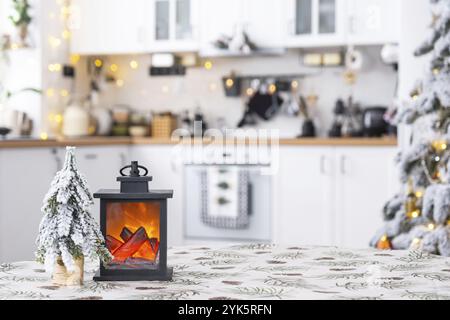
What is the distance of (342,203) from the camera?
17.2 ft

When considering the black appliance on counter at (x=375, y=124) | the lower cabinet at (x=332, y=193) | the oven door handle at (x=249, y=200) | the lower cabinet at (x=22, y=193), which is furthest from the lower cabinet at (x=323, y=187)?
the lower cabinet at (x=22, y=193)

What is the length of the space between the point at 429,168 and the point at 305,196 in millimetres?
1396

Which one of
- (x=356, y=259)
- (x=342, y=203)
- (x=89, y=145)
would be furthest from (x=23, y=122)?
(x=356, y=259)

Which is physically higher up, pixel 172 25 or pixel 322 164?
pixel 172 25

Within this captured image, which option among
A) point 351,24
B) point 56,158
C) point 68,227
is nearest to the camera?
point 68,227

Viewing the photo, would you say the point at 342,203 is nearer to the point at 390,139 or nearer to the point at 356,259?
the point at 390,139

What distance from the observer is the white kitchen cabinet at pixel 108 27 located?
5832 mm

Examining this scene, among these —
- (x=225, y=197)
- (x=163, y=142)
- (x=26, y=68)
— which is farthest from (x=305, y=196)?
(x=26, y=68)

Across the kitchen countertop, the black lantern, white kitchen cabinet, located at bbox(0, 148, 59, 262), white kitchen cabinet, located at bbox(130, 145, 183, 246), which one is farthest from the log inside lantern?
white kitchen cabinet, located at bbox(130, 145, 183, 246)

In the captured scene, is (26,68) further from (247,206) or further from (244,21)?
(247,206)

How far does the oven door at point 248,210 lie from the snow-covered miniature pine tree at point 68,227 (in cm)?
384

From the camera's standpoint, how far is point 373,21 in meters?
5.29

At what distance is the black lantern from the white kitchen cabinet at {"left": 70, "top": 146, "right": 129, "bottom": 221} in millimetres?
3525

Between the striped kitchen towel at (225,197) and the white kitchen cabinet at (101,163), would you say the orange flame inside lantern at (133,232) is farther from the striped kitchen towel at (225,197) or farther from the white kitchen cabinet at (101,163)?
the striped kitchen towel at (225,197)
